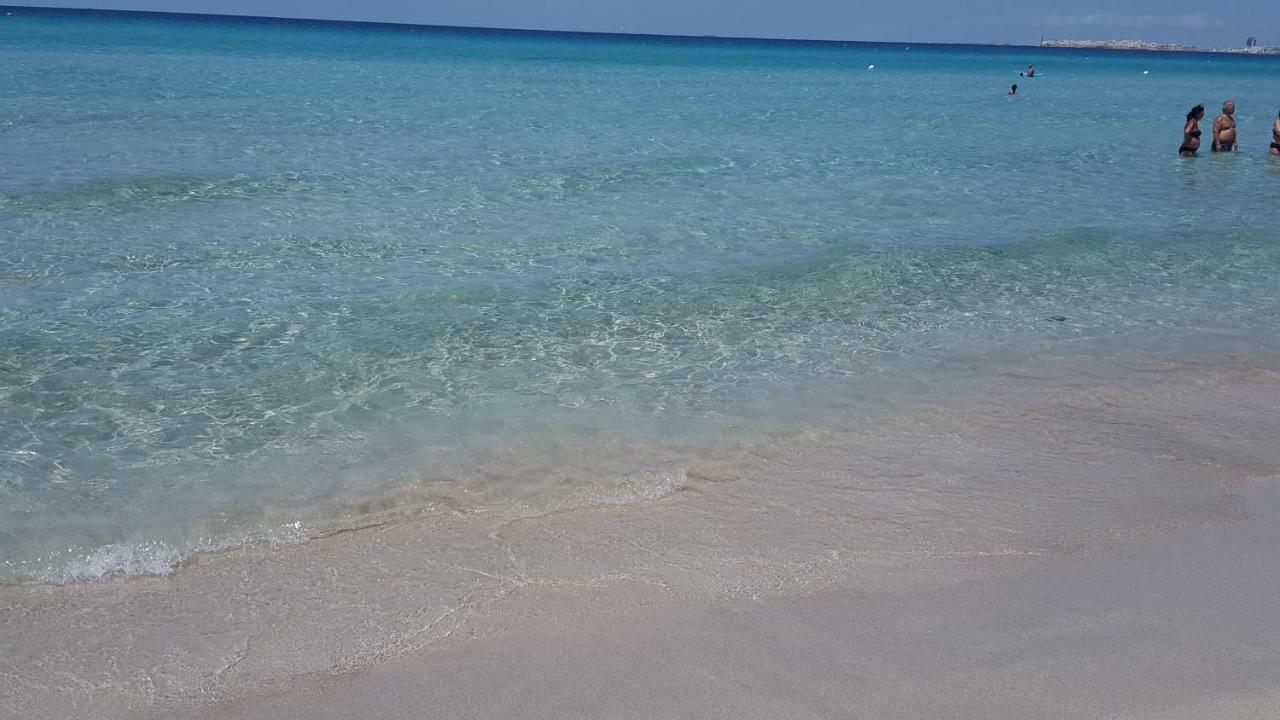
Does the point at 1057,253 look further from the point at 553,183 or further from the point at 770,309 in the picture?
the point at 553,183

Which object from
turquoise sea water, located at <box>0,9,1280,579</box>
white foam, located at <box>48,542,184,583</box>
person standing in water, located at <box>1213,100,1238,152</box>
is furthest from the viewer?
person standing in water, located at <box>1213,100,1238,152</box>

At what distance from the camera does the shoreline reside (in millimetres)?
4258

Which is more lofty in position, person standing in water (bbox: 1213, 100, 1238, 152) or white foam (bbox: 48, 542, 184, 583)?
person standing in water (bbox: 1213, 100, 1238, 152)

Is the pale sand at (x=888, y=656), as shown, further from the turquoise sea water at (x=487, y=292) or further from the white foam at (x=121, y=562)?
the turquoise sea water at (x=487, y=292)

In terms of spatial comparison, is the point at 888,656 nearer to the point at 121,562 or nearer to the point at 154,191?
the point at 121,562

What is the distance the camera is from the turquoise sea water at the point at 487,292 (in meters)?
6.12

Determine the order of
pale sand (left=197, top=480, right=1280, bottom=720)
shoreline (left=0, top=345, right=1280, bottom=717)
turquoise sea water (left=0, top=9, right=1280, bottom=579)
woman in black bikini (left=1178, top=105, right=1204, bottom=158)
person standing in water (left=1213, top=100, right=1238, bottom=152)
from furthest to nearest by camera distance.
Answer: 1. person standing in water (left=1213, top=100, right=1238, bottom=152)
2. woman in black bikini (left=1178, top=105, right=1204, bottom=158)
3. turquoise sea water (left=0, top=9, right=1280, bottom=579)
4. shoreline (left=0, top=345, right=1280, bottom=717)
5. pale sand (left=197, top=480, right=1280, bottom=720)

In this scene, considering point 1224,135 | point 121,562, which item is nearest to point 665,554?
point 121,562

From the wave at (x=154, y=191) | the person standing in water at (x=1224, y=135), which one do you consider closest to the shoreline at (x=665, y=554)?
the wave at (x=154, y=191)

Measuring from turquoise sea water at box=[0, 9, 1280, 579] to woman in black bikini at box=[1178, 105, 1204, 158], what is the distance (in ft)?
1.18

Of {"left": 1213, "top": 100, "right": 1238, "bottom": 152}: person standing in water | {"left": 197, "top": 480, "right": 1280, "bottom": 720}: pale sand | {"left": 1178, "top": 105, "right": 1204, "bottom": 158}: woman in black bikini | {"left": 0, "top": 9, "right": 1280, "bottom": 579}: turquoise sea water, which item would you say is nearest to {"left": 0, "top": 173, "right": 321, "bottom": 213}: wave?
{"left": 0, "top": 9, "right": 1280, "bottom": 579}: turquoise sea water

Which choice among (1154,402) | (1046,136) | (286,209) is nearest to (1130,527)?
(1154,402)

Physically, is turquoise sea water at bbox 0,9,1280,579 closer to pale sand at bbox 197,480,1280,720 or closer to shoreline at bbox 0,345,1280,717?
shoreline at bbox 0,345,1280,717

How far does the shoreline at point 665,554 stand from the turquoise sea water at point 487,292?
0.43 m
